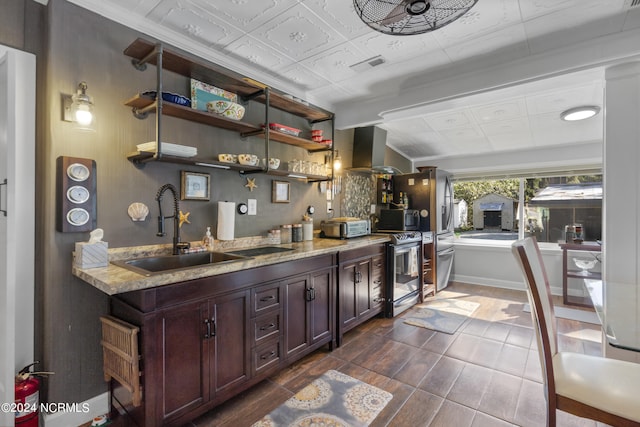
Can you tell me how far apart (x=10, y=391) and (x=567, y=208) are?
6409mm

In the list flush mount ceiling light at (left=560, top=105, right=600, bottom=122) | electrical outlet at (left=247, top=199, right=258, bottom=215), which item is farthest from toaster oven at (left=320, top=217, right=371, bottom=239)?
flush mount ceiling light at (left=560, top=105, right=600, bottom=122)

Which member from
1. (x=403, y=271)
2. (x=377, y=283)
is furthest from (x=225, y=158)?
(x=403, y=271)

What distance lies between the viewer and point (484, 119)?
3.80m

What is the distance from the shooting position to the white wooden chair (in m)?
1.23

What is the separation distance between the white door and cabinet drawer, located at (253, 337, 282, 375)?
4.09 ft

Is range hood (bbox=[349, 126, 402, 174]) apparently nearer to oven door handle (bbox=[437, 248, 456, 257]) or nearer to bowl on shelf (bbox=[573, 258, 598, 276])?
oven door handle (bbox=[437, 248, 456, 257])

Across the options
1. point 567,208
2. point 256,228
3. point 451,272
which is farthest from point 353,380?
point 567,208

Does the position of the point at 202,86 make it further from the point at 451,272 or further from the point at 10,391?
the point at 451,272

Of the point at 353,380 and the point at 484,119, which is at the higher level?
the point at 484,119

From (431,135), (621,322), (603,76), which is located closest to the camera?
(621,322)

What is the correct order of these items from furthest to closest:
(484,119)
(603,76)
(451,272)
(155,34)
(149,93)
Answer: (451,272), (484,119), (603,76), (155,34), (149,93)

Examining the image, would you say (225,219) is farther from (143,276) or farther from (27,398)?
(27,398)

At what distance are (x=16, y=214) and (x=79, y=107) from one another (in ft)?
2.26

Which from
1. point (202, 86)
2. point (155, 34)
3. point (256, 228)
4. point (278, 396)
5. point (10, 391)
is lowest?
point (278, 396)
